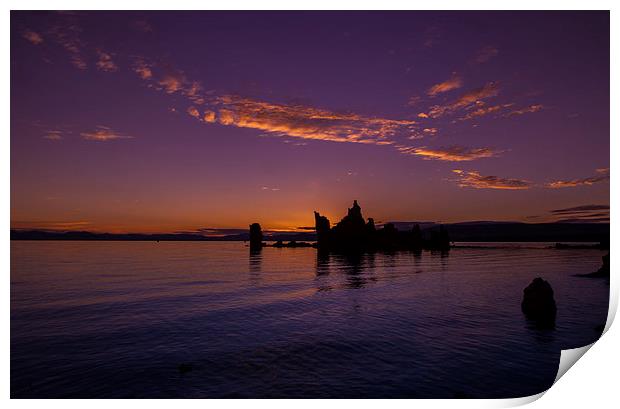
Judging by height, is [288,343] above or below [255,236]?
above

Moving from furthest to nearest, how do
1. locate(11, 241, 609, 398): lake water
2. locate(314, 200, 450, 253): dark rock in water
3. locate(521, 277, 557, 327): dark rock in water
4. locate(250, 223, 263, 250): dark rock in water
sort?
locate(250, 223, 263, 250): dark rock in water
locate(314, 200, 450, 253): dark rock in water
locate(521, 277, 557, 327): dark rock in water
locate(11, 241, 609, 398): lake water

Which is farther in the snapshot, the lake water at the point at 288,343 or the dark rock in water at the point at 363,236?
the dark rock in water at the point at 363,236

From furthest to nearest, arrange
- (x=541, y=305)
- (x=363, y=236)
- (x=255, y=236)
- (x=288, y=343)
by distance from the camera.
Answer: (x=255, y=236)
(x=363, y=236)
(x=541, y=305)
(x=288, y=343)

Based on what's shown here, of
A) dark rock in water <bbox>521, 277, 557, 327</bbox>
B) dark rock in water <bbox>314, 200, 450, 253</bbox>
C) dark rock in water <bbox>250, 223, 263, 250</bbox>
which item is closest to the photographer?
dark rock in water <bbox>521, 277, 557, 327</bbox>

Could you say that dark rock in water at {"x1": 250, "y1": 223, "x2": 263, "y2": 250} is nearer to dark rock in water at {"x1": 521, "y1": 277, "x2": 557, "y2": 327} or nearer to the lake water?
the lake water

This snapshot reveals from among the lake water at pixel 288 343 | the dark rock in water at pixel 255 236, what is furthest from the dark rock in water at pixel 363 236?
the lake water at pixel 288 343

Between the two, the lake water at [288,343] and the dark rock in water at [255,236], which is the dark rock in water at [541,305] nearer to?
the lake water at [288,343]

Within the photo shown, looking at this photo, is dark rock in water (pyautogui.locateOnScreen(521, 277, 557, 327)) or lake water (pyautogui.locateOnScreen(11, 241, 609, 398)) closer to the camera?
lake water (pyautogui.locateOnScreen(11, 241, 609, 398))

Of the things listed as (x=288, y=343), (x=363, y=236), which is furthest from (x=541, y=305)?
(x=363, y=236)

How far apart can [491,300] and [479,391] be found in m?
20.3

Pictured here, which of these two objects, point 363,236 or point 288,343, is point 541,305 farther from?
point 363,236

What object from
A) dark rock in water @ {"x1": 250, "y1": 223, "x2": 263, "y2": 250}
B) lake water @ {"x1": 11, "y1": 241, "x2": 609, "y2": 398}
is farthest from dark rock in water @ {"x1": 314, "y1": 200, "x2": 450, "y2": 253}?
lake water @ {"x1": 11, "y1": 241, "x2": 609, "y2": 398}

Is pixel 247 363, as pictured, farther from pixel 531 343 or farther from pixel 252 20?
pixel 252 20

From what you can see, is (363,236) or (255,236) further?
(255,236)
